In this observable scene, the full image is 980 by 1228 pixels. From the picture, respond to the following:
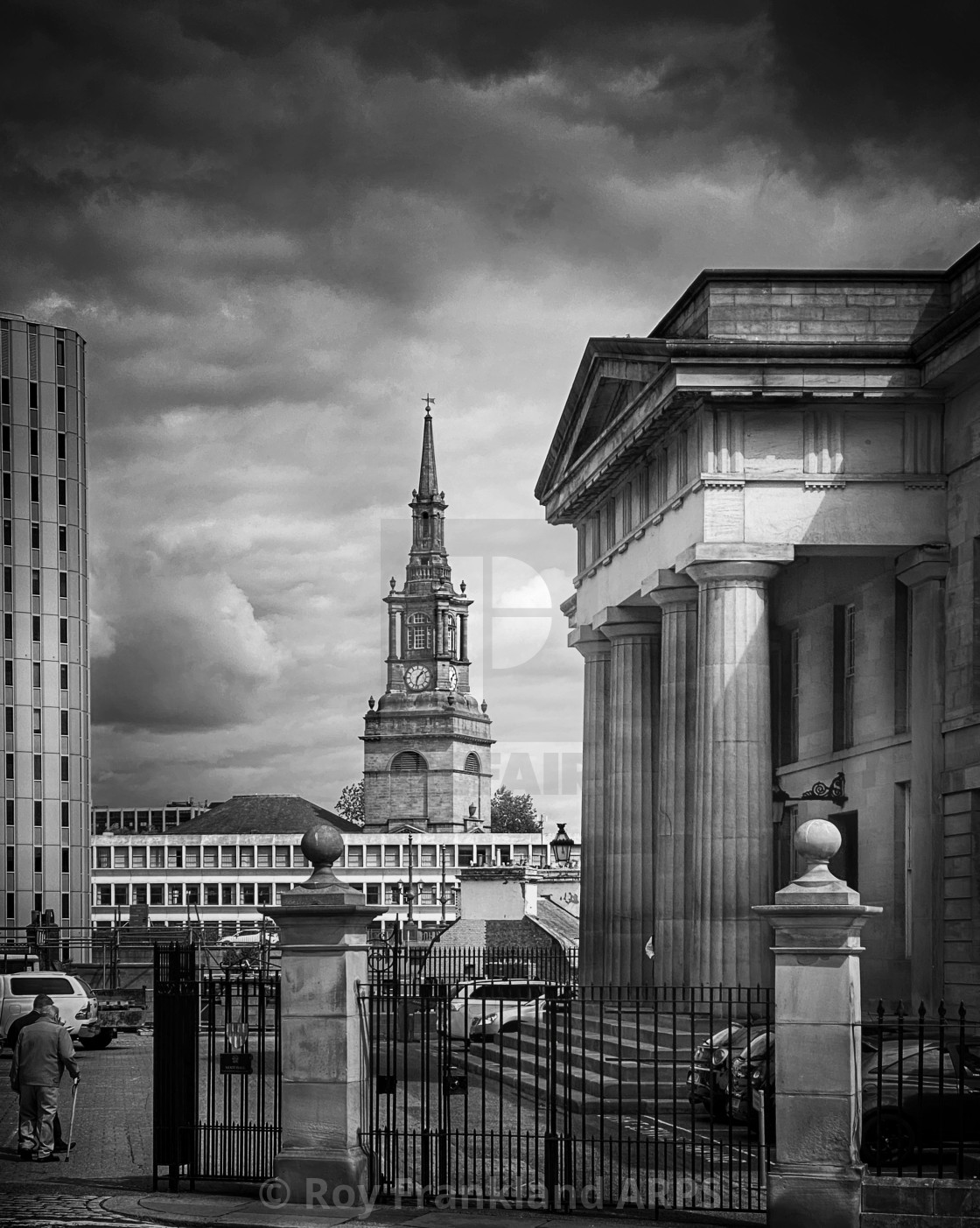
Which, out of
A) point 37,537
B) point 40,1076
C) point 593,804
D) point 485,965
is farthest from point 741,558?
point 37,537

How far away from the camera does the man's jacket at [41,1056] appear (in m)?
20.9

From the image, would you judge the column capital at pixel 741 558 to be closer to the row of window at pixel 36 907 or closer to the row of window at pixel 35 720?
the row of window at pixel 36 907

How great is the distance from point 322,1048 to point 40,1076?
5.04m

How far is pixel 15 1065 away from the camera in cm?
2112

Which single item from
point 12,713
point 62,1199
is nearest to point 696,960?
point 62,1199

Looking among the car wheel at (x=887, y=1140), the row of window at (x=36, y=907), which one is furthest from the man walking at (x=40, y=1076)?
the row of window at (x=36, y=907)

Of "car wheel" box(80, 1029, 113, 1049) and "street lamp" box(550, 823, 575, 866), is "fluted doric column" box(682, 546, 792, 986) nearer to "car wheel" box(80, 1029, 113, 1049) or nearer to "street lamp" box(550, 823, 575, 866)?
"street lamp" box(550, 823, 575, 866)

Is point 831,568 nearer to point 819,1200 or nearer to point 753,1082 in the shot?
point 753,1082

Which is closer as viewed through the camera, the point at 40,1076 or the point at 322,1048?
the point at 322,1048

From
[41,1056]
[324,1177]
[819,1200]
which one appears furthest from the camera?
[41,1056]

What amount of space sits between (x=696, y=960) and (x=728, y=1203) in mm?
14151

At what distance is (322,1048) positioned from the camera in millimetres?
17250

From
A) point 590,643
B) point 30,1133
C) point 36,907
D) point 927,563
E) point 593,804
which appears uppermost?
point 927,563

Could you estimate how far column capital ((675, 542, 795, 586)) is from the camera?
3139cm
